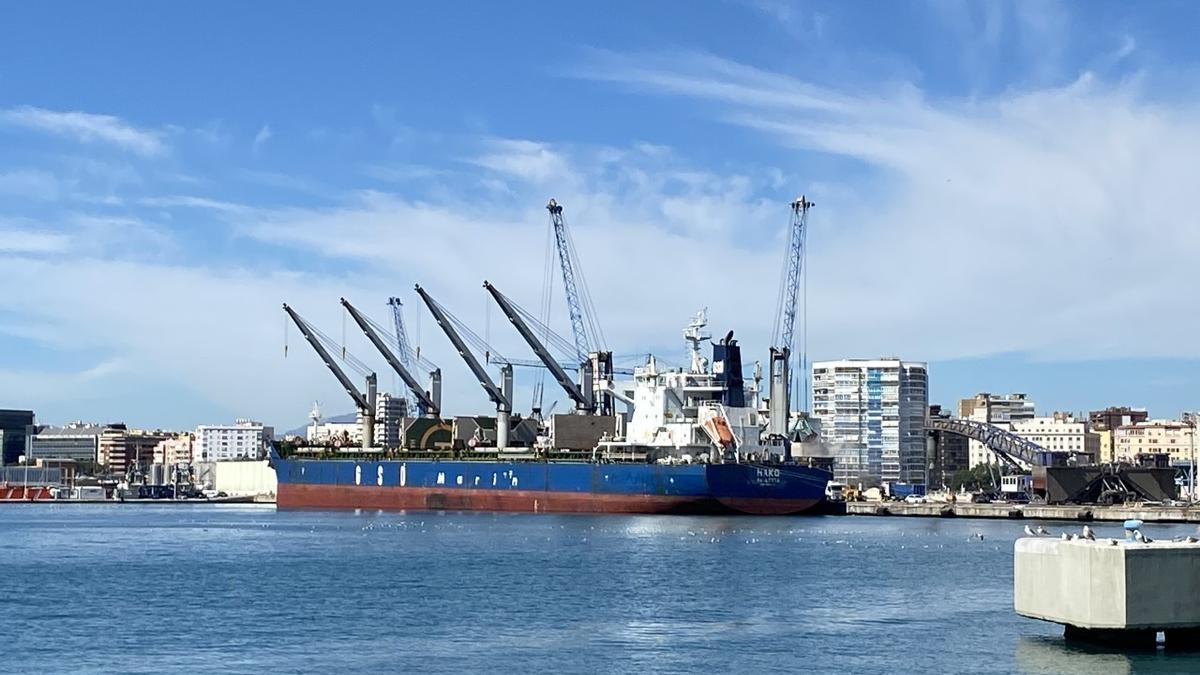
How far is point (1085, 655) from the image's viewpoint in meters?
25.5

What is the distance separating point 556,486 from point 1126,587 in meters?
58.0

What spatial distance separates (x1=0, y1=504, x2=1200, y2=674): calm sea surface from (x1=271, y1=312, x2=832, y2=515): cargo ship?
31.2 ft

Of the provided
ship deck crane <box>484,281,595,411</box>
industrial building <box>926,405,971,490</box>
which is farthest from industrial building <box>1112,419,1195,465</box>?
ship deck crane <box>484,281,595,411</box>

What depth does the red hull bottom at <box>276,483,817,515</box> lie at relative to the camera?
74.9 m

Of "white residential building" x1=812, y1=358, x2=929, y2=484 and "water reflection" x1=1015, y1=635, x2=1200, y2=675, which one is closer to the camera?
"water reflection" x1=1015, y1=635, x2=1200, y2=675

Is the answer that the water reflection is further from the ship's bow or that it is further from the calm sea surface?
the ship's bow

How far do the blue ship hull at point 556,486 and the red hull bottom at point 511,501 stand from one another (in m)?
0.05

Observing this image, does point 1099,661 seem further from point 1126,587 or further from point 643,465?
point 643,465

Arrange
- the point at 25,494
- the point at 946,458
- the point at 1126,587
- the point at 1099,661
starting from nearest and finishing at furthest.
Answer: the point at 1126,587, the point at 1099,661, the point at 25,494, the point at 946,458

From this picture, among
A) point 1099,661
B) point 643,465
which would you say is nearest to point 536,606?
point 1099,661

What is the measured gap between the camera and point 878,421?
185m

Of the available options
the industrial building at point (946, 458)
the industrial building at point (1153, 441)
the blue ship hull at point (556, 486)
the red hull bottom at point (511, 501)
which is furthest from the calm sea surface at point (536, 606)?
the industrial building at point (1153, 441)

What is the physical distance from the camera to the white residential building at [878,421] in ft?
600

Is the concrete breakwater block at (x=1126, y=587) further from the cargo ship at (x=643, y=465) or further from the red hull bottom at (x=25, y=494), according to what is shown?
the red hull bottom at (x=25, y=494)
